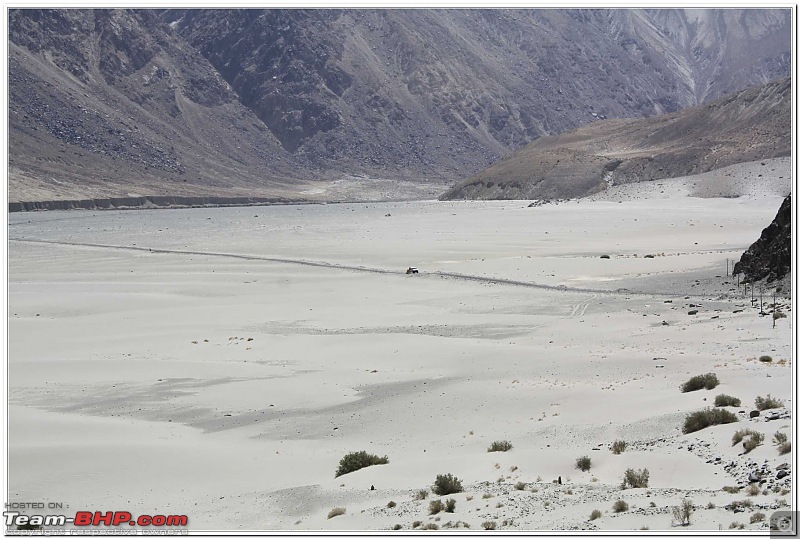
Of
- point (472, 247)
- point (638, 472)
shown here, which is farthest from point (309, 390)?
point (472, 247)

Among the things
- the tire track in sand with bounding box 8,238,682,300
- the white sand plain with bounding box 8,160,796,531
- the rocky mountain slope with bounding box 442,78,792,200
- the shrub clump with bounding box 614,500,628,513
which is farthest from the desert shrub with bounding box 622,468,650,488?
the rocky mountain slope with bounding box 442,78,792,200

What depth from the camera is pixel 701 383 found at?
60.2 ft

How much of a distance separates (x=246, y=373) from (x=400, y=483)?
9446 mm

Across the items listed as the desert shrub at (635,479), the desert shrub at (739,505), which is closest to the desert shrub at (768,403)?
the desert shrub at (635,479)

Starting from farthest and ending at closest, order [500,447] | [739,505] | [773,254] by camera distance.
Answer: [773,254] → [500,447] → [739,505]

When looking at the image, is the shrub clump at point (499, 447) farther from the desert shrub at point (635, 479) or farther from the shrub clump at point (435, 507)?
the shrub clump at point (435, 507)

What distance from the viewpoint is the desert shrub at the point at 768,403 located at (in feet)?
51.2

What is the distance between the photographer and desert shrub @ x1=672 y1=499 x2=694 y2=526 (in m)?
11.0

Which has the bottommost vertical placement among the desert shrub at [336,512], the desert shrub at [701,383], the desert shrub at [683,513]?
the desert shrub at [683,513]

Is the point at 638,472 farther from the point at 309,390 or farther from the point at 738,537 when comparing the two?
the point at 309,390

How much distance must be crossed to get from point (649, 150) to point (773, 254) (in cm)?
12768

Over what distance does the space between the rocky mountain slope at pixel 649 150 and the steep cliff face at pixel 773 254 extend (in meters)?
92.8

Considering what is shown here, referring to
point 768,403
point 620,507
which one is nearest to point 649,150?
point 768,403

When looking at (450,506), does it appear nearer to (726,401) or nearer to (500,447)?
(500,447)
